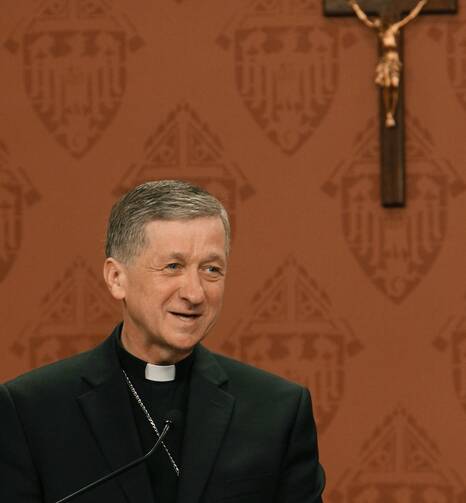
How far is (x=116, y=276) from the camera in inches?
86.0

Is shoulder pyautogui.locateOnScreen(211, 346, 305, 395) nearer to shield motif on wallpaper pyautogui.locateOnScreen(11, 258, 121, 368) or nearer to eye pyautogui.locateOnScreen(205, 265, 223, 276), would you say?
eye pyautogui.locateOnScreen(205, 265, 223, 276)

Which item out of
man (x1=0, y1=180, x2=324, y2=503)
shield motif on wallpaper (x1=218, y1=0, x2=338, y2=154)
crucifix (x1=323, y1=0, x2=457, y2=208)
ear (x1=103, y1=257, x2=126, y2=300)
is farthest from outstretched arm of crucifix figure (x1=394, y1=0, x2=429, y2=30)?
ear (x1=103, y1=257, x2=126, y2=300)

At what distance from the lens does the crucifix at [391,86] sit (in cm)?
358

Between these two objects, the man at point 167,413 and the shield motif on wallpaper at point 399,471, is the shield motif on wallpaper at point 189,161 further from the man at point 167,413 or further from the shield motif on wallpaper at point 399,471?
the man at point 167,413

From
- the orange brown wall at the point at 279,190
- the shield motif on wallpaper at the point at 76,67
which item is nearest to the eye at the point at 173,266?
the orange brown wall at the point at 279,190

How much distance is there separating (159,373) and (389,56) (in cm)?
162

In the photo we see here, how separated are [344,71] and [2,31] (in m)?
1.09

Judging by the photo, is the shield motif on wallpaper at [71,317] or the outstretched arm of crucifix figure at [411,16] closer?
the outstretched arm of crucifix figure at [411,16]

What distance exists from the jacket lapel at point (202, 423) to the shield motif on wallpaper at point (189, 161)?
1.38 metres

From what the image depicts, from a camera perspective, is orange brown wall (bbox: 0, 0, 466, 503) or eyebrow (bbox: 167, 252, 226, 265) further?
orange brown wall (bbox: 0, 0, 466, 503)

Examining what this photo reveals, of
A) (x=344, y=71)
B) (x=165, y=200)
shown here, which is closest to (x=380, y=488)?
(x=344, y=71)

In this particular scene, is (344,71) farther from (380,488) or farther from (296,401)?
(296,401)

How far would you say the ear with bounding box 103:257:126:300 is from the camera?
217cm

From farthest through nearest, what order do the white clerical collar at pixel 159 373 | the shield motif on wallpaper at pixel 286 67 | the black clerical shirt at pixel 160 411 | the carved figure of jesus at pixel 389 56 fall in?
the shield motif on wallpaper at pixel 286 67
the carved figure of jesus at pixel 389 56
the white clerical collar at pixel 159 373
the black clerical shirt at pixel 160 411
